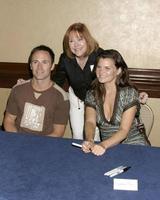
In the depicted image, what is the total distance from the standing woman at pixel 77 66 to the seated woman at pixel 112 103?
0.90ft

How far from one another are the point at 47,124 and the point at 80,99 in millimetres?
397

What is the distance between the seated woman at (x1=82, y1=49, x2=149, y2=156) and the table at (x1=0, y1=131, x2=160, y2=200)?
44cm

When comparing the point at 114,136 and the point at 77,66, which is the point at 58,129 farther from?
the point at 114,136

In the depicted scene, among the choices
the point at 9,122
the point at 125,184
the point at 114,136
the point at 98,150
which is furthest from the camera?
the point at 9,122

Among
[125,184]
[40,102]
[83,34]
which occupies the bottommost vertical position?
[125,184]

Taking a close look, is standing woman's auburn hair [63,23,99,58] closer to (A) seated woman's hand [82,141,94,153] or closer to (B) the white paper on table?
(A) seated woman's hand [82,141,94,153]

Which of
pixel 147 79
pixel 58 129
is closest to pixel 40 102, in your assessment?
pixel 58 129

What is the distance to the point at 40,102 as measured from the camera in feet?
9.05

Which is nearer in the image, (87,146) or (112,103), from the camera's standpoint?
(87,146)

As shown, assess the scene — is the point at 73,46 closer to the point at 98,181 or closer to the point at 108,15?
the point at 108,15

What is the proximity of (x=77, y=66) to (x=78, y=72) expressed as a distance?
0.17 ft

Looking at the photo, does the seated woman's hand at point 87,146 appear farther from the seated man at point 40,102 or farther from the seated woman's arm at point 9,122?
the seated woman's arm at point 9,122

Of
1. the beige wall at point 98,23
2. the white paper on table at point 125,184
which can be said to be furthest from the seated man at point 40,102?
the white paper on table at point 125,184

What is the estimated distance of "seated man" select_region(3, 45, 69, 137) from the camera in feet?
9.05
